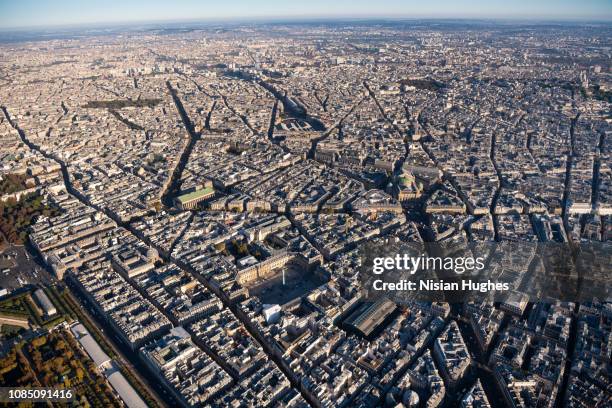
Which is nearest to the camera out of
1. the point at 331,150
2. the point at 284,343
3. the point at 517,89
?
the point at 284,343

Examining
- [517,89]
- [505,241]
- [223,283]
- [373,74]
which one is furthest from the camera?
[373,74]

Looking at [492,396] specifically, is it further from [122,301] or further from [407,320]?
[122,301]

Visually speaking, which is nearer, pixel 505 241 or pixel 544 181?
pixel 505 241

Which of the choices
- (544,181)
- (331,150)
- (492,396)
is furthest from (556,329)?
(331,150)

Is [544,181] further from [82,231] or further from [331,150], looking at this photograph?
[82,231]

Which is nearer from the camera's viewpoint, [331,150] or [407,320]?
[407,320]

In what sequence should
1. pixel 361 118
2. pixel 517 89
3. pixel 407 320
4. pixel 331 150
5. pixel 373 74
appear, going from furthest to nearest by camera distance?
1. pixel 373 74
2. pixel 517 89
3. pixel 361 118
4. pixel 331 150
5. pixel 407 320

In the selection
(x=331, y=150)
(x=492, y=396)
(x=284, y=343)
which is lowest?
(x=492, y=396)

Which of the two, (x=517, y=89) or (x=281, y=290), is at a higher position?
(x=517, y=89)

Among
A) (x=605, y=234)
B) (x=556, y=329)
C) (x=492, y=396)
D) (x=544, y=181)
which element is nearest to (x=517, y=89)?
(x=544, y=181)

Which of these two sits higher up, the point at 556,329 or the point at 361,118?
the point at 361,118
